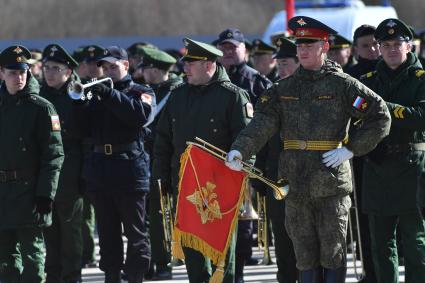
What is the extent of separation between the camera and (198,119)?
32.7ft

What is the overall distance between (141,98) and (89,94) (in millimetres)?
629

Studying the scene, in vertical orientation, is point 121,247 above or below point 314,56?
below

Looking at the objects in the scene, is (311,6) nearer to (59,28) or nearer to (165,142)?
(165,142)

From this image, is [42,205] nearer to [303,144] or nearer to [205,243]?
[205,243]

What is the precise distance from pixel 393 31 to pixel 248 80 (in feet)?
9.92

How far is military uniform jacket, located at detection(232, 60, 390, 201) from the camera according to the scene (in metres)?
8.60

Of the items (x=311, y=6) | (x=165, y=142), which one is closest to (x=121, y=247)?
(x=165, y=142)

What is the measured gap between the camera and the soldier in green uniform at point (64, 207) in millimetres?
11727

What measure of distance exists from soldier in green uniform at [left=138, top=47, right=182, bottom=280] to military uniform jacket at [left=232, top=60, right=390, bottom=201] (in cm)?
334

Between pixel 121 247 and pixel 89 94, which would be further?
pixel 121 247

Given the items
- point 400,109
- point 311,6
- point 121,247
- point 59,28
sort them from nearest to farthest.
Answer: point 400,109 → point 121,247 → point 311,6 → point 59,28

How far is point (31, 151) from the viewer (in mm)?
10367

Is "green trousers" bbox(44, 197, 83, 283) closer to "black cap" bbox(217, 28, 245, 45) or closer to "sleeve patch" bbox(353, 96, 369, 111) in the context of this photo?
"black cap" bbox(217, 28, 245, 45)

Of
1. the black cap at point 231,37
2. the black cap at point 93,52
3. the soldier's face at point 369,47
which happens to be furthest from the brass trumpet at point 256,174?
the black cap at point 93,52
